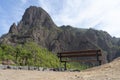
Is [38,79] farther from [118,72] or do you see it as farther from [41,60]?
[41,60]

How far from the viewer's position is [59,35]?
483 feet

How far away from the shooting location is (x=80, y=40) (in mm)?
153875

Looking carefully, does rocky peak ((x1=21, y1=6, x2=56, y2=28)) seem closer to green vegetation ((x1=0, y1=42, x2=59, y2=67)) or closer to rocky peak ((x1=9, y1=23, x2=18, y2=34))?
rocky peak ((x1=9, y1=23, x2=18, y2=34))

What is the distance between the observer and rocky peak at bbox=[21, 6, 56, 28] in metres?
155

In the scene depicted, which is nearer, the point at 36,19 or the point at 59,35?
the point at 59,35

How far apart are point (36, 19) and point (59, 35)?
1968 cm

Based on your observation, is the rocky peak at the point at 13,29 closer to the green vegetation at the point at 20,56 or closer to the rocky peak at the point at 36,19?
the rocky peak at the point at 36,19

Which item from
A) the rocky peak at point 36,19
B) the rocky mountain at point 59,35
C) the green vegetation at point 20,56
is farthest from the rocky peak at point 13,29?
the green vegetation at point 20,56

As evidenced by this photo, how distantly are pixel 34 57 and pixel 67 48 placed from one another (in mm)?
95756

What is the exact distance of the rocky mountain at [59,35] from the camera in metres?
142

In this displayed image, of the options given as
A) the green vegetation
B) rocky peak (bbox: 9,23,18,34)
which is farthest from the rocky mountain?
the green vegetation

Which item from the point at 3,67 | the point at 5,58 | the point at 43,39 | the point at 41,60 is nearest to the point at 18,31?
the point at 43,39

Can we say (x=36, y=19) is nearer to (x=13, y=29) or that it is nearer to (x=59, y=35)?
(x=59, y=35)

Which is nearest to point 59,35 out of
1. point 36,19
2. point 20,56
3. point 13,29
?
point 36,19
